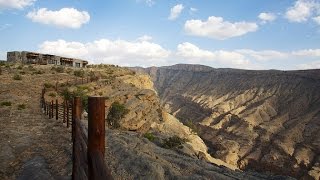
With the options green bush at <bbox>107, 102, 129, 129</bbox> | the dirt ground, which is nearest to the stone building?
green bush at <bbox>107, 102, 129, 129</bbox>

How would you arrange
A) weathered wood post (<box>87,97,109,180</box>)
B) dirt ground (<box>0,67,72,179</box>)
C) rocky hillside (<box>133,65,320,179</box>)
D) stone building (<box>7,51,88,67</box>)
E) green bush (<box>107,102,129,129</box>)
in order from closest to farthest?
weathered wood post (<box>87,97,109,180</box>)
dirt ground (<box>0,67,72,179</box>)
green bush (<box>107,102,129,129</box>)
rocky hillside (<box>133,65,320,179</box>)
stone building (<box>7,51,88,67</box>)

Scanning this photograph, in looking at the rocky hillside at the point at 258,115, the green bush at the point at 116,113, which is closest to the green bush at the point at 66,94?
the green bush at the point at 116,113

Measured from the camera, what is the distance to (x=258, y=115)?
9619 centimetres

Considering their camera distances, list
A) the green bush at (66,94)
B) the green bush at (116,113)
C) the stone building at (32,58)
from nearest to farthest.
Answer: the green bush at (66,94), the green bush at (116,113), the stone building at (32,58)

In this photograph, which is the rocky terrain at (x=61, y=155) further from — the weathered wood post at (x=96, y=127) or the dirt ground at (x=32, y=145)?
the weathered wood post at (x=96, y=127)

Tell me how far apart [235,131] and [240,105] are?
1054 inches

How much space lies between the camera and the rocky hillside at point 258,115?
67.5 metres

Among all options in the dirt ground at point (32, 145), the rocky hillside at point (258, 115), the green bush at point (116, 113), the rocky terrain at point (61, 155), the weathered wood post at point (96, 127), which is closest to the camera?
the weathered wood post at point (96, 127)

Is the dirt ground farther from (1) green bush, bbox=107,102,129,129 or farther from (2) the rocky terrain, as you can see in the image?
(1) green bush, bbox=107,102,129,129

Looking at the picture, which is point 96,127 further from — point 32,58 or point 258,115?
point 258,115

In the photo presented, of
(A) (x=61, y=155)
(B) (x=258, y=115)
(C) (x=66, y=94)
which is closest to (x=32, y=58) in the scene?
(C) (x=66, y=94)

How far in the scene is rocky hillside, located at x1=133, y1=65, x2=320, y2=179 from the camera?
6750cm

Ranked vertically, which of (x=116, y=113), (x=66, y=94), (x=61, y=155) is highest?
(x=61, y=155)

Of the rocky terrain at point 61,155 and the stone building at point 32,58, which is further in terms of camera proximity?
the stone building at point 32,58
